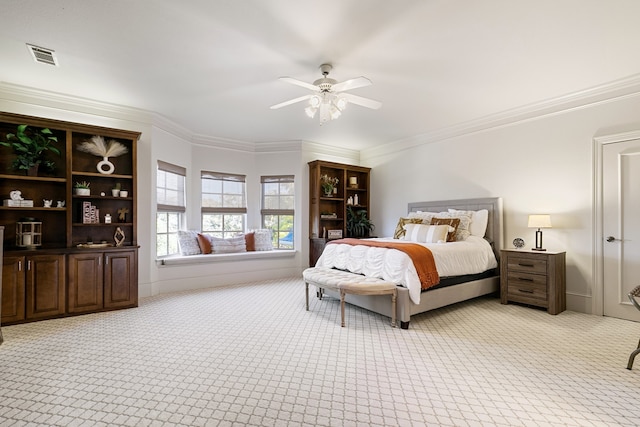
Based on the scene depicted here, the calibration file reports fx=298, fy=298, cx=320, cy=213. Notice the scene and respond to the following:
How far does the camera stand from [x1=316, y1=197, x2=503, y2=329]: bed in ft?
10.4

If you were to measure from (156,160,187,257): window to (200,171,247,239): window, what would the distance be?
0.47 metres

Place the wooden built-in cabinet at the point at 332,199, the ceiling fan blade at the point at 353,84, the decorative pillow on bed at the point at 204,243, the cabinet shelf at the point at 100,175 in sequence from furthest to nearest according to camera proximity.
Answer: the wooden built-in cabinet at the point at 332,199 → the decorative pillow on bed at the point at 204,243 → the cabinet shelf at the point at 100,175 → the ceiling fan blade at the point at 353,84

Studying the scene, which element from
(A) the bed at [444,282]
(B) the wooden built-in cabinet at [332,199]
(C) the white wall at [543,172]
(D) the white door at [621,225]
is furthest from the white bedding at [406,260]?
(B) the wooden built-in cabinet at [332,199]

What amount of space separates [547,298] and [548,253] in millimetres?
549

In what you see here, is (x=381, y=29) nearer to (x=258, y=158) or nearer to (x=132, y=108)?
(x=132, y=108)

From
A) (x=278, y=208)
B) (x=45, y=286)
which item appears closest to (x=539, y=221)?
(x=278, y=208)

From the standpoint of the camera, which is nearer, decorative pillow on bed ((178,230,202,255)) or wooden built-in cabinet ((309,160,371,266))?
decorative pillow on bed ((178,230,202,255))

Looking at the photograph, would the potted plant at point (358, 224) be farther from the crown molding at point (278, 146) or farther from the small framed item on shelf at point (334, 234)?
the crown molding at point (278, 146)

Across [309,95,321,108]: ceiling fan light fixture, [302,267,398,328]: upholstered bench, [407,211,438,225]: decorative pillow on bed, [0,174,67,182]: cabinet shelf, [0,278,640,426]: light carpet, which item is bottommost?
[0,278,640,426]: light carpet

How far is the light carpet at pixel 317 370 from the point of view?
1.77m

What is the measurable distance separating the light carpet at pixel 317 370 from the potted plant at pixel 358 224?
2850 mm

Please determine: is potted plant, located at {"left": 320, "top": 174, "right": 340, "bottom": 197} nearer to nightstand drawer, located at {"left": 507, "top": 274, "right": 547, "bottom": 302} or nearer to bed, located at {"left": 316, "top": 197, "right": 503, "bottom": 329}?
bed, located at {"left": 316, "top": 197, "right": 503, "bottom": 329}

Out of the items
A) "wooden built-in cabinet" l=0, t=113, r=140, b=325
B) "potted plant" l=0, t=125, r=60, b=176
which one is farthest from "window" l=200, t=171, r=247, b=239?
"potted plant" l=0, t=125, r=60, b=176

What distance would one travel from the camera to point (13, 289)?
3152 millimetres
